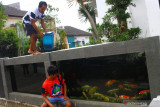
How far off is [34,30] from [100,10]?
20.8ft

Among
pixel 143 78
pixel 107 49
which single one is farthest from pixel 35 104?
pixel 143 78

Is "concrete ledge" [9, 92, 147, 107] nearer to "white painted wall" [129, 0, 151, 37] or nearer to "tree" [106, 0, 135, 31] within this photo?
"tree" [106, 0, 135, 31]

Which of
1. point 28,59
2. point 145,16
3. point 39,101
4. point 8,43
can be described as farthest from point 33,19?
point 8,43

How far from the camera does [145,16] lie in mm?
8141

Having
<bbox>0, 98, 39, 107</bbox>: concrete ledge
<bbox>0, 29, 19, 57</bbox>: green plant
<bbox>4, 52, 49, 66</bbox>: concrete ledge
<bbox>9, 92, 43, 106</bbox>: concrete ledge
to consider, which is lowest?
<bbox>0, 98, 39, 107</bbox>: concrete ledge

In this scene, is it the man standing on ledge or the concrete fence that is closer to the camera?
the concrete fence

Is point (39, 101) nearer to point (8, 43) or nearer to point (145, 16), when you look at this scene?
point (145, 16)

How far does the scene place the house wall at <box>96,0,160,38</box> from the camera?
630 cm

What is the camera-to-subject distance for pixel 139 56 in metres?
3.11

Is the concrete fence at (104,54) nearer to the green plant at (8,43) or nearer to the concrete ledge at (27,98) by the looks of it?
the concrete ledge at (27,98)

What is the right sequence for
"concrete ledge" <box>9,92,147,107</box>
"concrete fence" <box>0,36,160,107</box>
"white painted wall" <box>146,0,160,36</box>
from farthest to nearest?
"white painted wall" <box>146,0,160,36</box> < "concrete ledge" <box>9,92,147,107</box> < "concrete fence" <box>0,36,160,107</box>

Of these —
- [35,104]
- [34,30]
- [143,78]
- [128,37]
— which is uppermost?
[34,30]

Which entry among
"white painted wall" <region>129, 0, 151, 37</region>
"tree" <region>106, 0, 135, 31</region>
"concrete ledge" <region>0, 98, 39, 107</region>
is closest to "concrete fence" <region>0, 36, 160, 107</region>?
"concrete ledge" <region>0, 98, 39, 107</region>

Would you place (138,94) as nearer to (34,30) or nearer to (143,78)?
(143,78)
